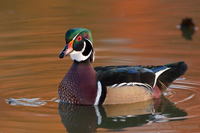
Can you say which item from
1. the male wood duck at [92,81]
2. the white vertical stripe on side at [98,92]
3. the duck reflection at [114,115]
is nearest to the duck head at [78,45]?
the male wood duck at [92,81]

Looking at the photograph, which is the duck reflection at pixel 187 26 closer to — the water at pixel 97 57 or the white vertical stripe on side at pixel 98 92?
the water at pixel 97 57

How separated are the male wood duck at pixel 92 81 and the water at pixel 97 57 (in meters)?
0.17

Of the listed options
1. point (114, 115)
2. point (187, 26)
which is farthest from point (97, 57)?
point (187, 26)

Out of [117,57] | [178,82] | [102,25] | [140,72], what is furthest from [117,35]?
[140,72]

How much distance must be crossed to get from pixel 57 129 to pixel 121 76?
1.71 m

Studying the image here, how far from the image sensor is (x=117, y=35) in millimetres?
13148

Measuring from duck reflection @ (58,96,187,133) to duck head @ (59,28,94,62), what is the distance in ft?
2.86

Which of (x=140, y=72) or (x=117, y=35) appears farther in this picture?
(x=117, y=35)

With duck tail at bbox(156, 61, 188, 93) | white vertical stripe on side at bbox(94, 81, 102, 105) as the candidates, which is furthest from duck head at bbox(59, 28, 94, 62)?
duck tail at bbox(156, 61, 188, 93)

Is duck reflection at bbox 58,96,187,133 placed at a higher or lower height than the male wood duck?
lower

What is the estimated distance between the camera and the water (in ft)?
22.2

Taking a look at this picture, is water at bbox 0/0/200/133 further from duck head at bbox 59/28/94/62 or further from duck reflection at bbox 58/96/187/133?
duck head at bbox 59/28/94/62

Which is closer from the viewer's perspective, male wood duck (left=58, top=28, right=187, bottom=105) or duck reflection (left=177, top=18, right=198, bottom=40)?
male wood duck (left=58, top=28, right=187, bottom=105)

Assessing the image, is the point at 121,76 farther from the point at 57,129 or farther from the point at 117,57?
the point at 117,57
